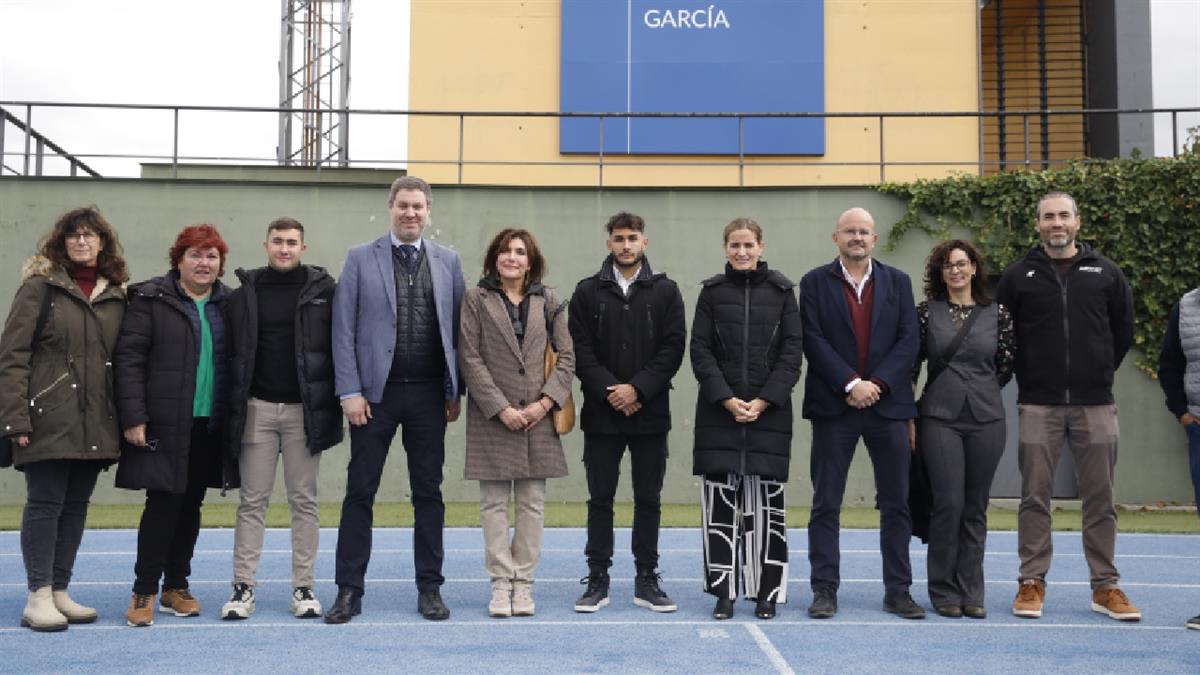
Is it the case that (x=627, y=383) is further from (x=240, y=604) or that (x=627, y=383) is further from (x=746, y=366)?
(x=240, y=604)

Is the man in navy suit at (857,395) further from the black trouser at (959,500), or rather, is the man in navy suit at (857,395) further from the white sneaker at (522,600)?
the white sneaker at (522,600)

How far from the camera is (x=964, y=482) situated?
5988 millimetres

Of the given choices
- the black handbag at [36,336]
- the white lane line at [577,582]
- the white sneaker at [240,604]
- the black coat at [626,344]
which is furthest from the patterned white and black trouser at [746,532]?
the black handbag at [36,336]

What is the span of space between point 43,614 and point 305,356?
1.80 metres

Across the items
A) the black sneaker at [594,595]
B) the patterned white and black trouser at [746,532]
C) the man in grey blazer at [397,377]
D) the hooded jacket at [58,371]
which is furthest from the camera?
the black sneaker at [594,595]

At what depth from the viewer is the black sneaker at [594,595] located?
5.94 metres

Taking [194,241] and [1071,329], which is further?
[1071,329]

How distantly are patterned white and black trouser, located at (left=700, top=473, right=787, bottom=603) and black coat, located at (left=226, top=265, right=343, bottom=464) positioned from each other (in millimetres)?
2099

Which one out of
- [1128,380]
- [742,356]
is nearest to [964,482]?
[742,356]

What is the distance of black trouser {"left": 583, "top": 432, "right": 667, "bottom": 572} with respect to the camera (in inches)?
240

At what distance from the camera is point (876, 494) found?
234 inches

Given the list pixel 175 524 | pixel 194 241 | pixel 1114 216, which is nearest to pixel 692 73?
pixel 1114 216

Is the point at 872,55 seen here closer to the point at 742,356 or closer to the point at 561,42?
the point at 561,42

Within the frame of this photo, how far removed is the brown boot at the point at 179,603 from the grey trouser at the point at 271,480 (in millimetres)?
284
